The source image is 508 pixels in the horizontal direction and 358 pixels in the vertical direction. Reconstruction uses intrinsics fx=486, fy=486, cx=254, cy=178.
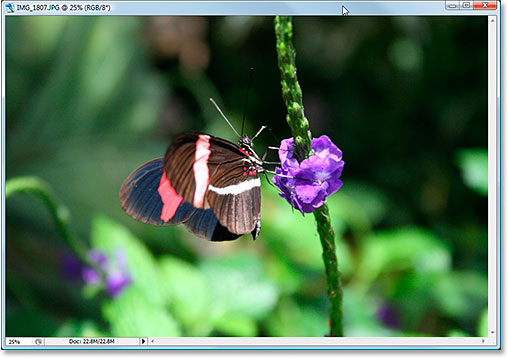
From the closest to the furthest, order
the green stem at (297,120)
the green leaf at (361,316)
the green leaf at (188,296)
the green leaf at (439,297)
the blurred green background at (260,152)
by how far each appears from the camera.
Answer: the green stem at (297,120) → the green leaf at (188,296) → the green leaf at (361,316) → the blurred green background at (260,152) → the green leaf at (439,297)

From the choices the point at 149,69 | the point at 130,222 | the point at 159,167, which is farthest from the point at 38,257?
the point at 159,167

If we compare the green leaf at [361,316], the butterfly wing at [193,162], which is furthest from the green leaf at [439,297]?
the butterfly wing at [193,162]

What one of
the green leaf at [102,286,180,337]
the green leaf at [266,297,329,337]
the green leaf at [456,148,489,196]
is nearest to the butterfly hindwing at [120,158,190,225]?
the green leaf at [102,286,180,337]

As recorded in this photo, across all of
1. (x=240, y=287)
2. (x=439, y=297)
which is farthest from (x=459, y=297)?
(x=240, y=287)

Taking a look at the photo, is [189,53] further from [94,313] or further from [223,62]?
[94,313]

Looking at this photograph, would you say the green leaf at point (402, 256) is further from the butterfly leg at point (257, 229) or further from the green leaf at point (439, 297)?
the butterfly leg at point (257, 229)

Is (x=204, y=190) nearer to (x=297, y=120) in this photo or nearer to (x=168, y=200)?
(x=168, y=200)
